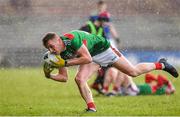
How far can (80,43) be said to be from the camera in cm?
1381

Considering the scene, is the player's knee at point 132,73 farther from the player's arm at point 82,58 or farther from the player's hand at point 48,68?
the player's hand at point 48,68

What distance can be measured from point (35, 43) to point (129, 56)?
14.3 feet

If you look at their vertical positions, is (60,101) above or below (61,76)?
below

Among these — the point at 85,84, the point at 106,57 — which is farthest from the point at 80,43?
the point at 106,57

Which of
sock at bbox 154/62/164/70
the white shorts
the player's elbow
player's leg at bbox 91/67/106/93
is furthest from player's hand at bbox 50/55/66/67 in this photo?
player's leg at bbox 91/67/106/93

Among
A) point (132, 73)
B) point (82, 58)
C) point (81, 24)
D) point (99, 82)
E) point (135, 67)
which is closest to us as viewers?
point (82, 58)

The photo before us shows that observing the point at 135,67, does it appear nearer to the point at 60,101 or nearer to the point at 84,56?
the point at 84,56

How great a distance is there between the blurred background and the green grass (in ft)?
4.50

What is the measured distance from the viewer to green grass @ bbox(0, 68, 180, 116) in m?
14.3

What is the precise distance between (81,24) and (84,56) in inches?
455

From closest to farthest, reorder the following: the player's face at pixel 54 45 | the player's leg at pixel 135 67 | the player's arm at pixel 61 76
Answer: the player's face at pixel 54 45 < the player's arm at pixel 61 76 < the player's leg at pixel 135 67

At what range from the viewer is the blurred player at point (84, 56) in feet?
45.1

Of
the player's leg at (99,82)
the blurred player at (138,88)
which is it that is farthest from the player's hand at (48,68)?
the player's leg at (99,82)

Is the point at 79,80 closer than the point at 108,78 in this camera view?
Yes
